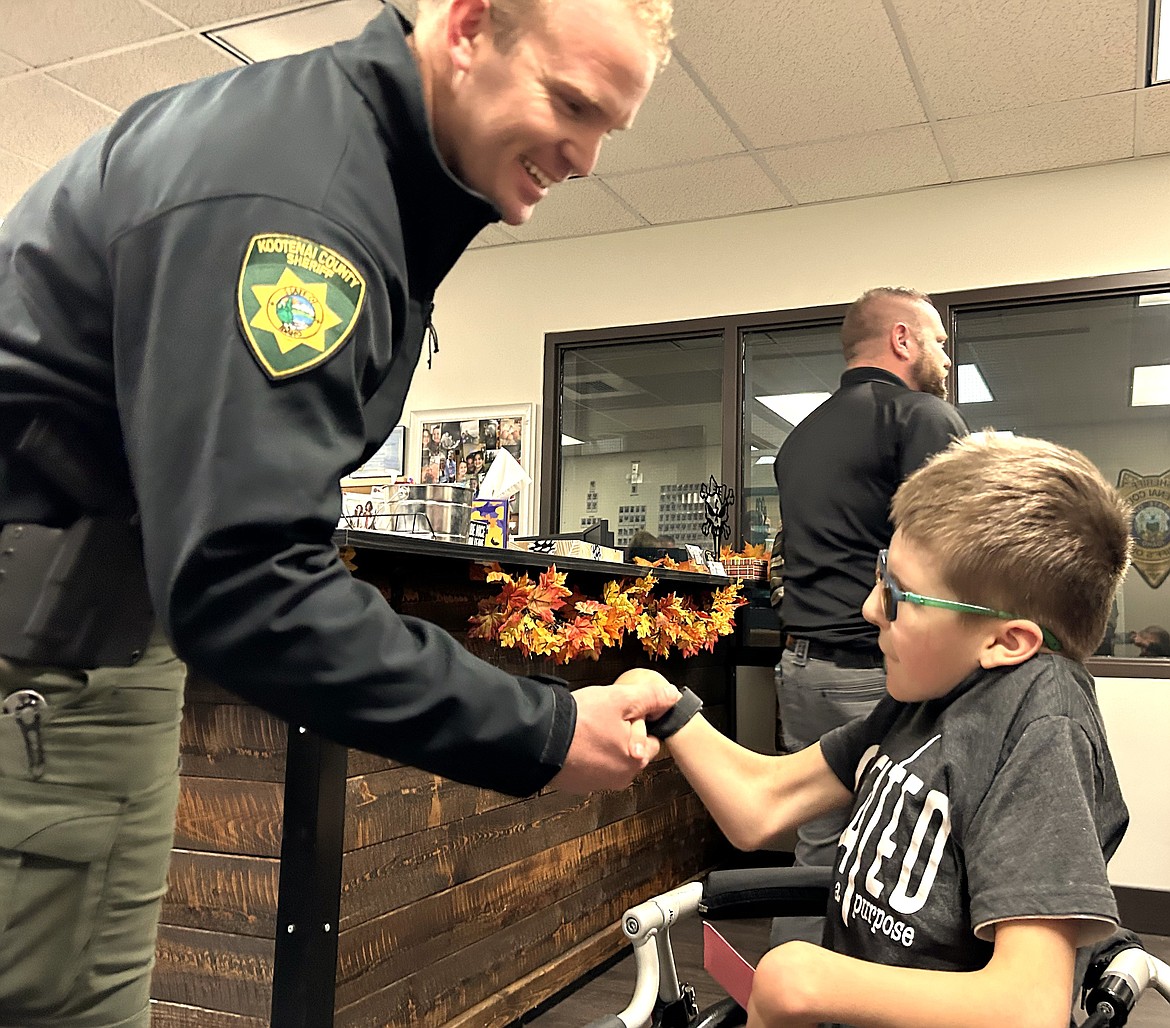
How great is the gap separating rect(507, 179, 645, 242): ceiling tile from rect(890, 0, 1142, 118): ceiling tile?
1423 millimetres

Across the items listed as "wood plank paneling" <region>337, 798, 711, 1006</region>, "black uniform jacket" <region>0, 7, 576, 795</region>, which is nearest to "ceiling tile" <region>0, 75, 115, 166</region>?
"wood plank paneling" <region>337, 798, 711, 1006</region>

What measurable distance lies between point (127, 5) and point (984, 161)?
305cm

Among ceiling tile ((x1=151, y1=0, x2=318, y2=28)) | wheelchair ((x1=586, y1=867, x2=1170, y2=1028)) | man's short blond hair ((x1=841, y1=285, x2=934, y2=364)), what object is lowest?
wheelchair ((x1=586, y1=867, x2=1170, y2=1028))

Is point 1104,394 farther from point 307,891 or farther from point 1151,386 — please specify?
point 307,891

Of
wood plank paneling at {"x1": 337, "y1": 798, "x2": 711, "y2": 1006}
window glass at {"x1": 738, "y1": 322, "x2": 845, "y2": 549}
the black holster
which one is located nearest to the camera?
the black holster

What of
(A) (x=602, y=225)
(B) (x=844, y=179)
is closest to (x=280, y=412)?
(B) (x=844, y=179)

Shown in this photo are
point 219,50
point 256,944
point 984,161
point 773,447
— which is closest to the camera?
point 256,944

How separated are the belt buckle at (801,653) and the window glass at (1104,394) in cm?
189

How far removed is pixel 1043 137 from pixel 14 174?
4036 mm

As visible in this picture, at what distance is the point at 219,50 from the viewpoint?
3.35 meters

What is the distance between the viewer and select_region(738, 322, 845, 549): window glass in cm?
451

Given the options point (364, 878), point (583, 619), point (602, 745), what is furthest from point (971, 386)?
point (602, 745)

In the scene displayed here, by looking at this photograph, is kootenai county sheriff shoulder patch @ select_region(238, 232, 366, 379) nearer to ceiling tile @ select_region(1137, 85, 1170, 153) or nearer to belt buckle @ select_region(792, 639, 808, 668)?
belt buckle @ select_region(792, 639, 808, 668)

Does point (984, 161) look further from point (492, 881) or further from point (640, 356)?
point (492, 881)
